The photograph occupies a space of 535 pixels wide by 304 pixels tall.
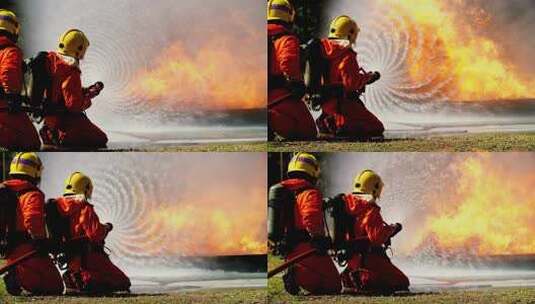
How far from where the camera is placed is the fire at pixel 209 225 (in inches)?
343

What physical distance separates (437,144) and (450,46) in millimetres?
683

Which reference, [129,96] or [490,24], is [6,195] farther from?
[490,24]

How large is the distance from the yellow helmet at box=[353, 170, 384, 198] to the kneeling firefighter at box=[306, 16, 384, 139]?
0.29 m

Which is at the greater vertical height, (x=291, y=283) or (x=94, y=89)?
(x=94, y=89)

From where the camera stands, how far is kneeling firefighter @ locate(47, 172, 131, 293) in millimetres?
8523

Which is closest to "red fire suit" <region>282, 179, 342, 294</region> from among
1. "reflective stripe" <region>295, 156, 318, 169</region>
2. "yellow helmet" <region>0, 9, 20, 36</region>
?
"reflective stripe" <region>295, 156, 318, 169</region>

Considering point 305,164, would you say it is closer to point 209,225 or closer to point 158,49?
point 209,225

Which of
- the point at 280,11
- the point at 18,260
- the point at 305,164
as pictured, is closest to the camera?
the point at 18,260

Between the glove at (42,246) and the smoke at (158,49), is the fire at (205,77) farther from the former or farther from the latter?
the glove at (42,246)

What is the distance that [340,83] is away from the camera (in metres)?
8.81

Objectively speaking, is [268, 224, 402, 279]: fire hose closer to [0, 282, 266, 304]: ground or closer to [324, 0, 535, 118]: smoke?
[0, 282, 266, 304]: ground

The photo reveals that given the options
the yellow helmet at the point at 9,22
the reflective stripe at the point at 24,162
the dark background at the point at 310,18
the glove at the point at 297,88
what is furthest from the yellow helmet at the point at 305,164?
the yellow helmet at the point at 9,22

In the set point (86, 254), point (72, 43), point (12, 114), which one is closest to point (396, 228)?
point (86, 254)

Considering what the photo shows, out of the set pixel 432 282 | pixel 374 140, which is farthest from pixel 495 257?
pixel 374 140
